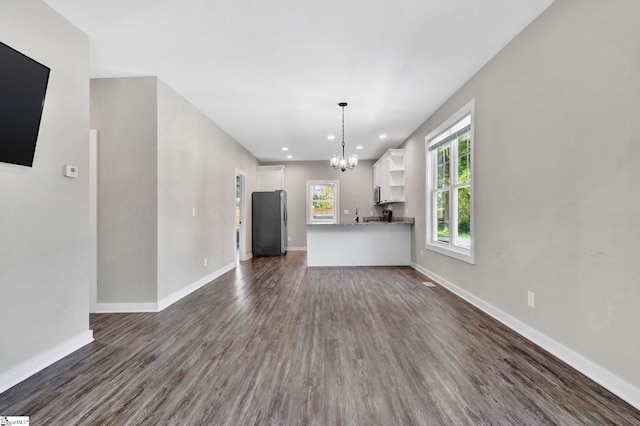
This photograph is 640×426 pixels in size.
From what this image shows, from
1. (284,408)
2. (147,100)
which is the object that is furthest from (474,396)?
(147,100)

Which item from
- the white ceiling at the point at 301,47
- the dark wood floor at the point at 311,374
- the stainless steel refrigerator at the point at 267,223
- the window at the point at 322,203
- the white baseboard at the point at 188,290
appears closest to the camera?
the dark wood floor at the point at 311,374

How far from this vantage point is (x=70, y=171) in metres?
2.31

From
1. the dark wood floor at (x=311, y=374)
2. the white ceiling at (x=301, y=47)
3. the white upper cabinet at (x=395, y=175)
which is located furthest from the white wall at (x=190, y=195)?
the white upper cabinet at (x=395, y=175)

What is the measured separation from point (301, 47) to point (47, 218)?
2.54 meters

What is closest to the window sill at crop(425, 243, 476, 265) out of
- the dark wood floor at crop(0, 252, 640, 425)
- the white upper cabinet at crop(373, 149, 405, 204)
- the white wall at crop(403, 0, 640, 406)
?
the white wall at crop(403, 0, 640, 406)

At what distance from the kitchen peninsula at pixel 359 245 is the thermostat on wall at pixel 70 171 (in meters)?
4.00

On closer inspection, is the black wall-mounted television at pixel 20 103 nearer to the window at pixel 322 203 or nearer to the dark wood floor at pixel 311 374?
the dark wood floor at pixel 311 374

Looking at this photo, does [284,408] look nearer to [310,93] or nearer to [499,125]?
[499,125]

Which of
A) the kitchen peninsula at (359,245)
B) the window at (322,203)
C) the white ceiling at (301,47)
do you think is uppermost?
the white ceiling at (301,47)

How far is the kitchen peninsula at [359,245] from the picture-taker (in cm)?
587

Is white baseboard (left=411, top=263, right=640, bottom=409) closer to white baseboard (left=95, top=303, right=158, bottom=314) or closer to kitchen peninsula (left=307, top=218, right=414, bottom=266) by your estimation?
kitchen peninsula (left=307, top=218, right=414, bottom=266)

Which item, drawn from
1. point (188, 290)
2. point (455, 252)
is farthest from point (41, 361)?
point (455, 252)

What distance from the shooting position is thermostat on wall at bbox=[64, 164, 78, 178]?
2277 mm

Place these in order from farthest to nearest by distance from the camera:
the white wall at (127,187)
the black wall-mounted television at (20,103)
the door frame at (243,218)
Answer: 1. the door frame at (243,218)
2. the white wall at (127,187)
3. the black wall-mounted television at (20,103)
